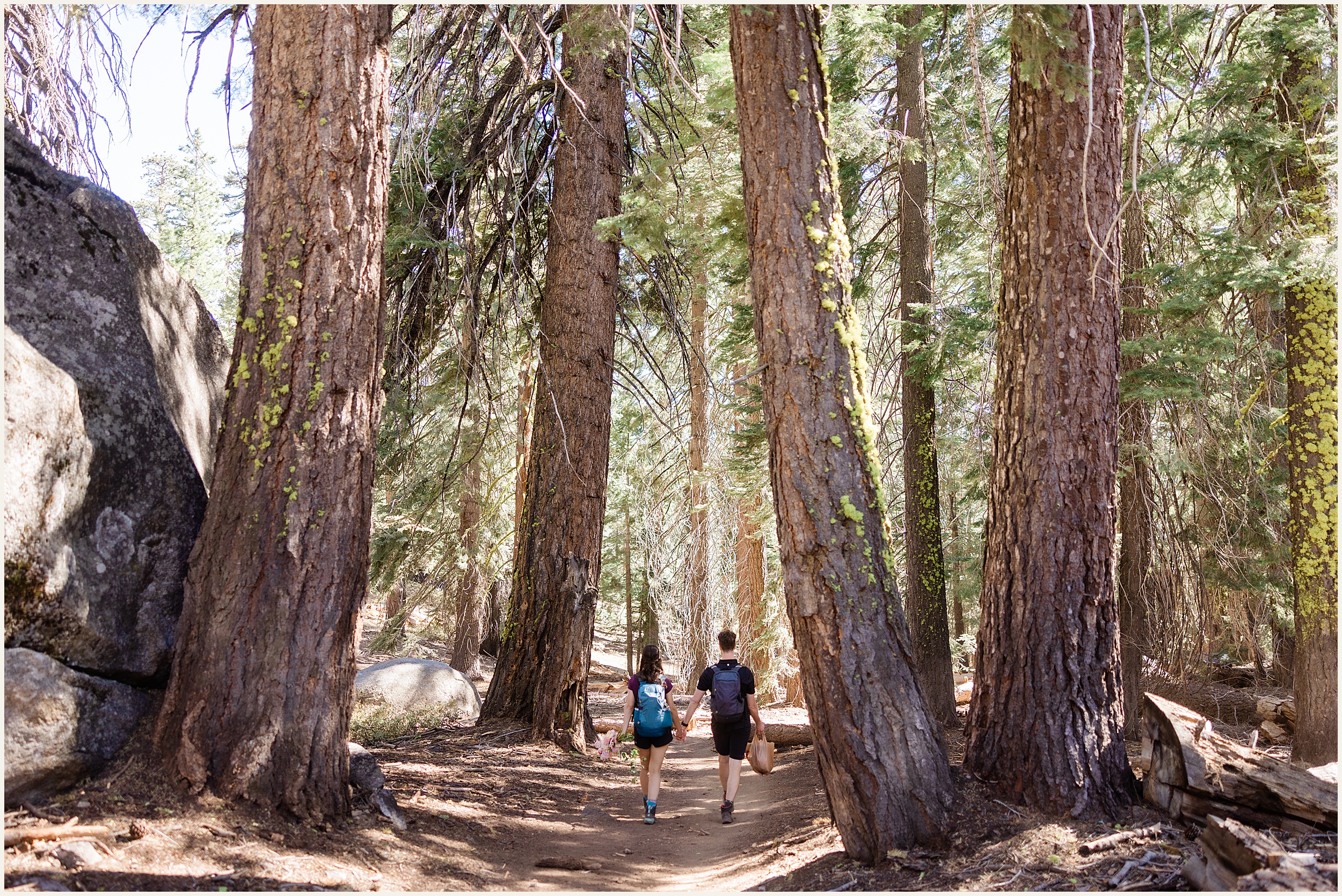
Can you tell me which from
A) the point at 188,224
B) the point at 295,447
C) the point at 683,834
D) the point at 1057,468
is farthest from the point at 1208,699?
the point at 188,224

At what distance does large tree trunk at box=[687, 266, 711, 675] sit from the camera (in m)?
13.8

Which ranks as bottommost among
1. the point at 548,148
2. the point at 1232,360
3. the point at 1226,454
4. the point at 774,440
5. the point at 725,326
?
the point at 774,440

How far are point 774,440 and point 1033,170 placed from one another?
2676 millimetres

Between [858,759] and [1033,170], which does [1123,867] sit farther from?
[1033,170]

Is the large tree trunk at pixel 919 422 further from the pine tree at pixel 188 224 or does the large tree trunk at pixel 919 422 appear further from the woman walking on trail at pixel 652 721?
the pine tree at pixel 188 224

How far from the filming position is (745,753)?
767 cm

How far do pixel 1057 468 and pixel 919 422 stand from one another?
4.54 m

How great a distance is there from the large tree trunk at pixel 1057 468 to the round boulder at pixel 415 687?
311 inches

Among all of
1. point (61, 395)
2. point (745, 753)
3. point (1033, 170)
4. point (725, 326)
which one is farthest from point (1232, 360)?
point (61, 395)

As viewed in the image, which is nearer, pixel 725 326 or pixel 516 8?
pixel 516 8

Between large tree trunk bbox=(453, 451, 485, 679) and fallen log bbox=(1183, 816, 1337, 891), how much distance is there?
904 centimetres

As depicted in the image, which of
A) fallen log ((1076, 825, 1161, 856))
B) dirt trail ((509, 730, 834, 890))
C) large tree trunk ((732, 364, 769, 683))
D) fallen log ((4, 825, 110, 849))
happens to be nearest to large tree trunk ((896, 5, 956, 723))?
dirt trail ((509, 730, 834, 890))

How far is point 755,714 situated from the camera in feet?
23.1

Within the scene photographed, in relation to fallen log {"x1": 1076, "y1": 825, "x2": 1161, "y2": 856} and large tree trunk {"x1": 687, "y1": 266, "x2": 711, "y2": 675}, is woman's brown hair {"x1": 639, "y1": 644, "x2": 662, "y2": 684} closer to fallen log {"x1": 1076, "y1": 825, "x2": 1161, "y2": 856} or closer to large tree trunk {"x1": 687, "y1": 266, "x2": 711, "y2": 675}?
fallen log {"x1": 1076, "y1": 825, "x2": 1161, "y2": 856}
